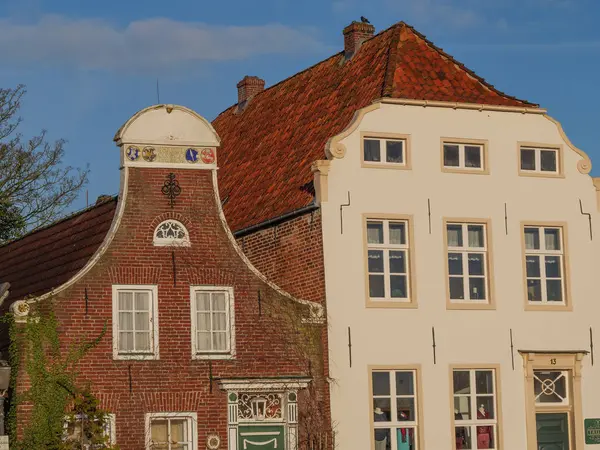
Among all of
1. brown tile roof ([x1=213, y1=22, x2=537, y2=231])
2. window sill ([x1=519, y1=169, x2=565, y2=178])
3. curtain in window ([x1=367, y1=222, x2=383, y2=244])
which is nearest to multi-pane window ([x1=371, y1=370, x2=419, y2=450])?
curtain in window ([x1=367, y1=222, x2=383, y2=244])

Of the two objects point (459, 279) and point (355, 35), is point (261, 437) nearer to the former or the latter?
point (459, 279)

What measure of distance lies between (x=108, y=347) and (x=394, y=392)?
622 centimetres

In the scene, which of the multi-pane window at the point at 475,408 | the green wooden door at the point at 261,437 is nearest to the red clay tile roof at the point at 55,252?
the green wooden door at the point at 261,437

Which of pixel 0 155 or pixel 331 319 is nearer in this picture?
pixel 331 319

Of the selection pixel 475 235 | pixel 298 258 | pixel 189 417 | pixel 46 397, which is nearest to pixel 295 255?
pixel 298 258

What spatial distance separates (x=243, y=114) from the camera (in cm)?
4025

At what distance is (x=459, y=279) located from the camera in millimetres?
31219

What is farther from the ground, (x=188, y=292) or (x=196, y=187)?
(x=196, y=187)

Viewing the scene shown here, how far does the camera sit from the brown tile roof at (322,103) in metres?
31.9

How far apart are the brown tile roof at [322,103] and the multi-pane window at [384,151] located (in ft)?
3.41

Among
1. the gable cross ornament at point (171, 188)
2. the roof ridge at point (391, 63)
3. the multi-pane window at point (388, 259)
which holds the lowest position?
the multi-pane window at point (388, 259)

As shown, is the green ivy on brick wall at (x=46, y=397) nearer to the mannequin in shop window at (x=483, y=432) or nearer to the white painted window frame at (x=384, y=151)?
the white painted window frame at (x=384, y=151)

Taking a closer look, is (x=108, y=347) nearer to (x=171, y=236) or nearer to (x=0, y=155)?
(x=171, y=236)

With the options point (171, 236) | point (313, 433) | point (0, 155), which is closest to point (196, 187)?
point (171, 236)
